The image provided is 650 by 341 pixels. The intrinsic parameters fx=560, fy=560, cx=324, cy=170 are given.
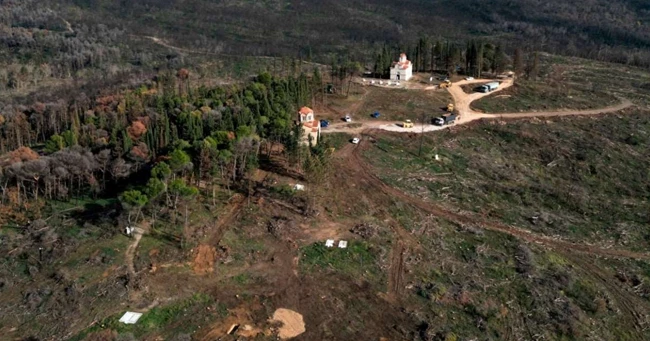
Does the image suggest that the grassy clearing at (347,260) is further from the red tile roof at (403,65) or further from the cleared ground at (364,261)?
the red tile roof at (403,65)

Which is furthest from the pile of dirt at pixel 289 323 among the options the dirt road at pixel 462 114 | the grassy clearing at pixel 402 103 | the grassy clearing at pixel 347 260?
the grassy clearing at pixel 402 103

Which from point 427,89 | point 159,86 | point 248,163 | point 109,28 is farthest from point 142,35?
point 248,163

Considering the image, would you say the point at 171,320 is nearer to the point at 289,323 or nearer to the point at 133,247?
the point at 289,323

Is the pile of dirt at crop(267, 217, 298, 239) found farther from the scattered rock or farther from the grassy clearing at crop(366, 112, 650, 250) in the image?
the grassy clearing at crop(366, 112, 650, 250)

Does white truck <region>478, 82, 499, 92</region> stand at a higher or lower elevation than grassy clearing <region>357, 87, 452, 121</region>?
higher

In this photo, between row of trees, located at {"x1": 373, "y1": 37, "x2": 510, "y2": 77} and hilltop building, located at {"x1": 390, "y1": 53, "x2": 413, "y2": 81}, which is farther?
row of trees, located at {"x1": 373, "y1": 37, "x2": 510, "y2": 77}

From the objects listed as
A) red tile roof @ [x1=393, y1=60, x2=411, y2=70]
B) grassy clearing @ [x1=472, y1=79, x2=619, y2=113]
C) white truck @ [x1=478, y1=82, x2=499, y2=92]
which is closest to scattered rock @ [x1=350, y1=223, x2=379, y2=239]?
grassy clearing @ [x1=472, y1=79, x2=619, y2=113]

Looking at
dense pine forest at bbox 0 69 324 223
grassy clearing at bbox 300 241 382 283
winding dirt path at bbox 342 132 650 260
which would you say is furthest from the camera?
dense pine forest at bbox 0 69 324 223
